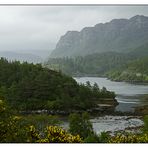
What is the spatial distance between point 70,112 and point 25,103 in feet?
2.79

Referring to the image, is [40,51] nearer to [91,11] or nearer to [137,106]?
[91,11]

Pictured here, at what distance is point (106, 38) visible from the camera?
30.0 ft

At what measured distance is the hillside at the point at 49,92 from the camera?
8906 mm

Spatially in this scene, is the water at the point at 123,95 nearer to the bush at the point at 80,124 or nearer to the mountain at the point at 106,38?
the bush at the point at 80,124

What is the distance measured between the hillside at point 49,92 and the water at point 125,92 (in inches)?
4.2

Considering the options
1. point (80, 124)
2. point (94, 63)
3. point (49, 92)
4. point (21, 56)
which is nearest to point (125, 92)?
point (94, 63)

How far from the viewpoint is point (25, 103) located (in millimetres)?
9711

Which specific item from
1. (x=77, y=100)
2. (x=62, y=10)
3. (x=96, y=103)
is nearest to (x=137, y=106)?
(x=96, y=103)

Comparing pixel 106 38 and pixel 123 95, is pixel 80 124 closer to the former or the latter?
pixel 123 95

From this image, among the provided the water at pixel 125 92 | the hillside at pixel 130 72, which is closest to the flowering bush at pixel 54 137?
the water at pixel 125 92

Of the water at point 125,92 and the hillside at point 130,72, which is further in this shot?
the hillside at point 130,72

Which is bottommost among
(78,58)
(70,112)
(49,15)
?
(70,112)

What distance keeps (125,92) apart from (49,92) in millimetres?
1435
